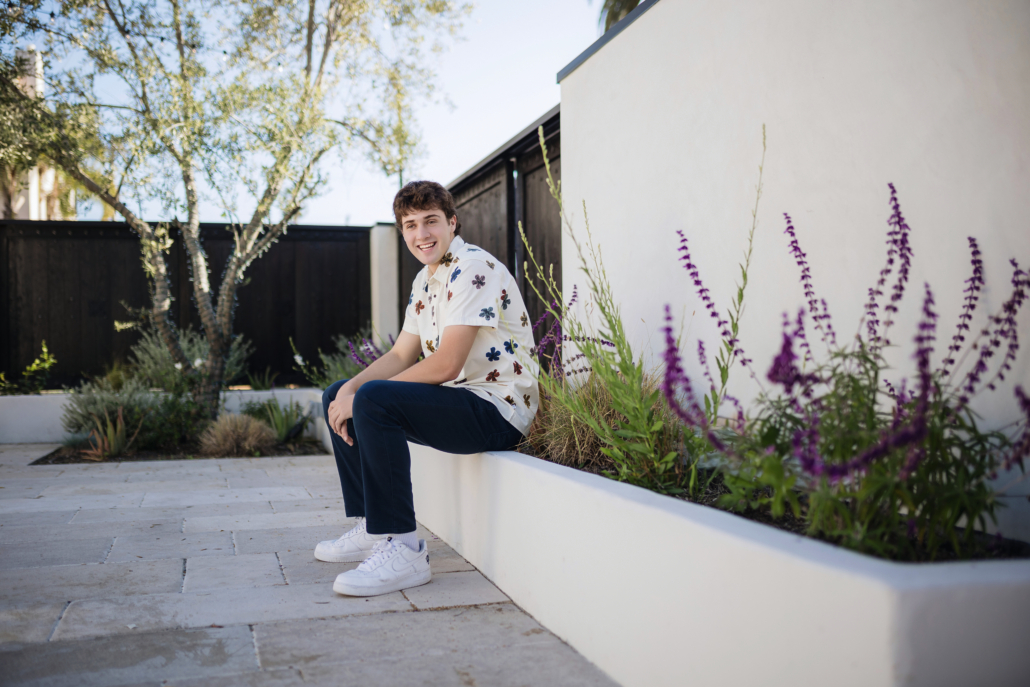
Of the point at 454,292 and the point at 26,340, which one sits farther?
the point at 26,340

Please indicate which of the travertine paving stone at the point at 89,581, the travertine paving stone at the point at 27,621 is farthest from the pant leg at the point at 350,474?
the travertine paving stone at the point at 27,621

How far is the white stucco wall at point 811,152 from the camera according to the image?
5.18 feet

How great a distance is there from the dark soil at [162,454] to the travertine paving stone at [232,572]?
2786 millimetres

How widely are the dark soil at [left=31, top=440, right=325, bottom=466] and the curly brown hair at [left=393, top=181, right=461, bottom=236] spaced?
327 centimetres

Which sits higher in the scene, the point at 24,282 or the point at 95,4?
the point at 95,4

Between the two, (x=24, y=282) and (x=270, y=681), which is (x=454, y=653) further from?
(x=24, y=282)

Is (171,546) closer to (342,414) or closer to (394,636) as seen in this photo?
(342,414)

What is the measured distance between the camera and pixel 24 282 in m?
7.41

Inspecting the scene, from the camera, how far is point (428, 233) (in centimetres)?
266

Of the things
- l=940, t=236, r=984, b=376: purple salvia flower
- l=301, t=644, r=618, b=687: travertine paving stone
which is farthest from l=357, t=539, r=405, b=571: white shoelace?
l=940, t=236, r=984, b=376: purple salvia flower

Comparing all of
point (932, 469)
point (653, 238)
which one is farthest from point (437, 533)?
point (932, 469)

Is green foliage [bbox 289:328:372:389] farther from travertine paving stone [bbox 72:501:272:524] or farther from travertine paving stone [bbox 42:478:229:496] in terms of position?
travertine paving stone [bbox 72:501:272:524]

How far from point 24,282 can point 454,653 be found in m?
7.44

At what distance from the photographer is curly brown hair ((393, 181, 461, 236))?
2662 mm
